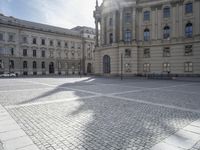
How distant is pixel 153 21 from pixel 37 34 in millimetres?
46498

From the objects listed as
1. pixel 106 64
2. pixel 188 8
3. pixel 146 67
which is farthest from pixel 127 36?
pixel 188 8

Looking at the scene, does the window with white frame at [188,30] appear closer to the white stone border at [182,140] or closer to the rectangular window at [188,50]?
the rectangular window at [188,50]

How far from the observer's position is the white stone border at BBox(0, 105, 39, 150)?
4.26m

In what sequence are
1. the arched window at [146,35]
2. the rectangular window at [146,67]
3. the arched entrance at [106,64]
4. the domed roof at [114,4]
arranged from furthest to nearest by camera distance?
the arched entrance at [106,64] → the domed roof at [114,4] → the arched window at [146,35] → the rectangular window at [146,67]

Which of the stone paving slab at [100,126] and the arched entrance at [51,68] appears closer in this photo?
the stone paving slab at [100,126]

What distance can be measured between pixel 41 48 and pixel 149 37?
148ft

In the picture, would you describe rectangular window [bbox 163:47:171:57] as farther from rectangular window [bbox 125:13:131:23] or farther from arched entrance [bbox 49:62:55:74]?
arched entrance [bbox 49:62:55:74]

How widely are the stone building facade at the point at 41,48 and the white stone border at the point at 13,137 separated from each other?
56983 millimetres

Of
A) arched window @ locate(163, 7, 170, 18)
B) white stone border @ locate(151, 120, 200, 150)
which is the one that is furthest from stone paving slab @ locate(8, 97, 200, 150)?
arched window @ locate(163, 7, 170, 18)

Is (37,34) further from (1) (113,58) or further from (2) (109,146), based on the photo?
(2) (109,146)

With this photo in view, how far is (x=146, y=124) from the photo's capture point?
6.05 metres

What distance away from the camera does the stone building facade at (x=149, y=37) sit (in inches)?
1325

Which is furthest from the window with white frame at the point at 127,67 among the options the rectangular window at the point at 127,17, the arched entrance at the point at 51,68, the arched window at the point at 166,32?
the arched entrance at the point at 51,68

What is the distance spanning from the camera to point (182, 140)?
4680mm
